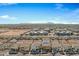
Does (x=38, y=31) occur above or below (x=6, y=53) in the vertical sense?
above

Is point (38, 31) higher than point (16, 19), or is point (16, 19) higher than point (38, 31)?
point (16, 19)

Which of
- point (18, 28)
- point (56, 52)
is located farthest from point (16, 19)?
point (56, 52)

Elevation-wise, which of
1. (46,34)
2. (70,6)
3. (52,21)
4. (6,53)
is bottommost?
(6,53)

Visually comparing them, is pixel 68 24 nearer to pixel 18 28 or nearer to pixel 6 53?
pixel 18 28

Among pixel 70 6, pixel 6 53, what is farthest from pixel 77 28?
pixel 6 53

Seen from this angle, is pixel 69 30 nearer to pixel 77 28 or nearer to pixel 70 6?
pixel 77 28

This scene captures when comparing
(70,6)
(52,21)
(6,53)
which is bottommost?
(6,53)

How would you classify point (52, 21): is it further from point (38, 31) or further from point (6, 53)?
point (6, 53)

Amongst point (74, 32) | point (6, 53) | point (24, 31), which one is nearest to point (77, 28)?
point (74, 32)
